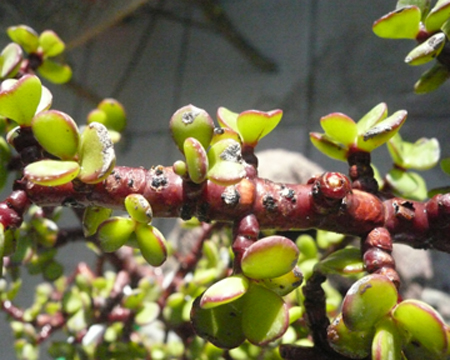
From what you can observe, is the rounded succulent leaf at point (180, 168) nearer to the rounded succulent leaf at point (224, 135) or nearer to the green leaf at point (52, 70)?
the rounded succulent leaf at point (224, 135)

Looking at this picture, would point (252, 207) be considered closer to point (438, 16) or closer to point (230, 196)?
point (230, 196)

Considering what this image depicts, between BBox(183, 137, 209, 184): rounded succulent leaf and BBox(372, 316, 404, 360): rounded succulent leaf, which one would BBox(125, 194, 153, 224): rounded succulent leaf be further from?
BBox(372, 316, 404, 360): rounded succulent leaf

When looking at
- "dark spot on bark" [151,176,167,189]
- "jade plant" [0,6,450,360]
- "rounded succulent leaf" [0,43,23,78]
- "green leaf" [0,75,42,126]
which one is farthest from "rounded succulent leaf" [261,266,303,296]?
"rounded succulent leaf" [0,43,23,78]

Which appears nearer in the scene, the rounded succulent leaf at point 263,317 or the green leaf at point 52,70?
the rounded succulent leaf at point 263,317

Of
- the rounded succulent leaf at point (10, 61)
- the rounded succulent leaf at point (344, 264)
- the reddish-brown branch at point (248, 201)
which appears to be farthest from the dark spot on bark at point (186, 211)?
the rounded succulent leaf at point (10, 61)

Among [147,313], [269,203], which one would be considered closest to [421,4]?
[269,203]

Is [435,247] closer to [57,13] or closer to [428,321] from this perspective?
[428,321]

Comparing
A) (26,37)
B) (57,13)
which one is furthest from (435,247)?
(57,13)
